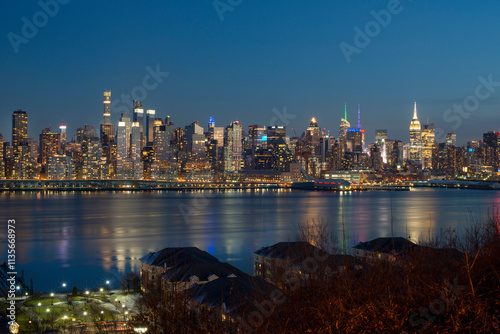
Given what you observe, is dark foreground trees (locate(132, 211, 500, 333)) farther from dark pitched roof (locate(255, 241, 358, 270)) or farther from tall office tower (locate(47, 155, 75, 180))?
tall office tower (locate(47, 155, 75, 180))

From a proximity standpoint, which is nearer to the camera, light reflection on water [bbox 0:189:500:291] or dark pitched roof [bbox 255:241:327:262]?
dark pitched roof [bbox 255:241:327:262]

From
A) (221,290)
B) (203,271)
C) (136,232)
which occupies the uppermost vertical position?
(221,290)

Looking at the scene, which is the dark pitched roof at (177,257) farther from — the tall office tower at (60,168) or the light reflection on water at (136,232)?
the tall office tower at (60,168)

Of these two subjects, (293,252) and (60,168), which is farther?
(60,168)

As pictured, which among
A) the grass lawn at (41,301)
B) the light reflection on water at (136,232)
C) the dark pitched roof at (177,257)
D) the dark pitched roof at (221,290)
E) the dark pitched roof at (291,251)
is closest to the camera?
the dark pitched roof at (221,290)

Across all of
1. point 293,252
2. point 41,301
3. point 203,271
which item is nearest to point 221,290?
point 203,271

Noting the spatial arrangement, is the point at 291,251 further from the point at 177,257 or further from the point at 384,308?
the point at 384,308

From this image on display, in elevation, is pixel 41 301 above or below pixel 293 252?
below

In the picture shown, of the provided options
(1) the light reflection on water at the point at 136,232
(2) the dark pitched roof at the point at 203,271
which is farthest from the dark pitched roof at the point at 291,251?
(2) the dark pitched roof at the point at 203,271

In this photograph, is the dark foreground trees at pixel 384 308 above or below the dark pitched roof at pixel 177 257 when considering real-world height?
above

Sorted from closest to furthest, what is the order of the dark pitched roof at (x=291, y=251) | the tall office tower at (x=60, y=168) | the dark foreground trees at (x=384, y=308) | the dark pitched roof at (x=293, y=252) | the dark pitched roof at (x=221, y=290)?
the dark foreground trees at (x=384, y=308)
the dark pitched roof at (x=221, y=290)
the dark pitched roof at (x=293, y=252)
the dark pitched roof at (x=291, y=251)
the tall office tower at (x=60, y=168)

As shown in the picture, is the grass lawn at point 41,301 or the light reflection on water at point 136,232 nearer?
the grass lawn at point 41,301

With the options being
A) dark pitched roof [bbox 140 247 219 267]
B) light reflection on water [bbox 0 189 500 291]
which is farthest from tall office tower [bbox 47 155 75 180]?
dark pitched roof [bbox 140 247 219 267]

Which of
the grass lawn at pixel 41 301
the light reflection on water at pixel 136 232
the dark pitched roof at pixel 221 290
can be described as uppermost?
the dark pitched roof at pixel 221 290
